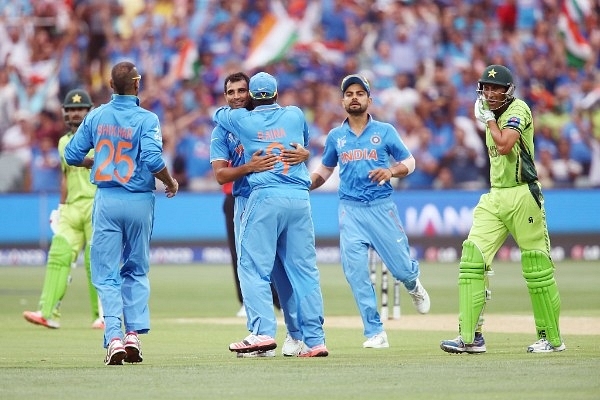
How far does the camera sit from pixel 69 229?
14.9 metres

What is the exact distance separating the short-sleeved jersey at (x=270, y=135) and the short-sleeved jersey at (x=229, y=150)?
170 millimetres

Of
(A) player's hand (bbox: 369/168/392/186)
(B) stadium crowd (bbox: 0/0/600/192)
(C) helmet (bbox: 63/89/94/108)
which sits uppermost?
(B) stadium crowd (bbox: 0/0/600/192)

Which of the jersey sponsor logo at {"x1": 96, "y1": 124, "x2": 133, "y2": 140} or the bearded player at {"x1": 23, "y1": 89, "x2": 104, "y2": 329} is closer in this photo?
the jersey sponsor logo at {"x1": 96, "y1": 124, "x2": 133, "y2": 140}

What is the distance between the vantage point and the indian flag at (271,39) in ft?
90.3

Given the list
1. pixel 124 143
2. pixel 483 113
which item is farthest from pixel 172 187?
pixel 483 113

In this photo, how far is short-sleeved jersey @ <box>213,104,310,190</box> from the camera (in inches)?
415

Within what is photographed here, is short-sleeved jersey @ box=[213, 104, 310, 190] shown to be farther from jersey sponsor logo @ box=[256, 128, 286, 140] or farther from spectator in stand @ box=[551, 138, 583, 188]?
spectator in stand @ box=[551, 138, 583, 188]

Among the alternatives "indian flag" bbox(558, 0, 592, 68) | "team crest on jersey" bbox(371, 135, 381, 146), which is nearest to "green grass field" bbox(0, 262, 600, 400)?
"team crest on jersey" bbox(371, 135, 381, 146)

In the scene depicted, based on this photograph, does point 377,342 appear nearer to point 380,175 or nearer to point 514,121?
point 380,175

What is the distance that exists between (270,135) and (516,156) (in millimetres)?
2080

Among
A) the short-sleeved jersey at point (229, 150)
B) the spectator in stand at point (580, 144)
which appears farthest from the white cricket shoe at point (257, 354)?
the spectator in stand at point (580, 144)

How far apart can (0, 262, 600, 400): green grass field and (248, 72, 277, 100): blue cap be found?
2108 mm

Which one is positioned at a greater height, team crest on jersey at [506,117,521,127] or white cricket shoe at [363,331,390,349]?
team crest on jersey at [506,117,521,127]

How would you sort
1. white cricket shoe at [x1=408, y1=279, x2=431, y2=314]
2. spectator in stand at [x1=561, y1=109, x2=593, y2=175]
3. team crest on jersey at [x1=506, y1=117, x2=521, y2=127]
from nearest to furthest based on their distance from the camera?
team crest on jersey at [x1=506, y1=117, x2=521, y2=127]
white cricket shoe at [x1=408, y1=279, x2=431, y2=314]
spectator in stand at [x1=561, y1=109, x2=593, y2=175]
